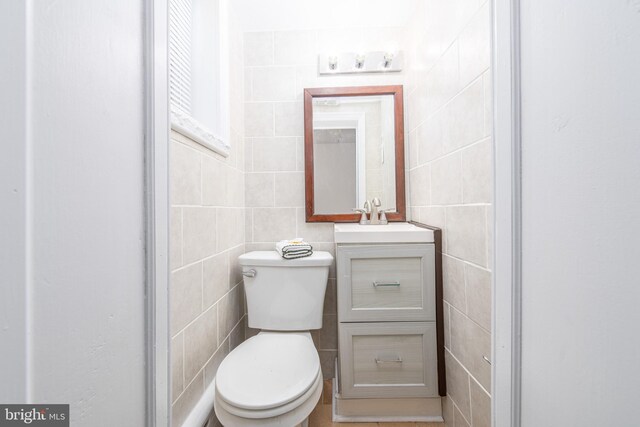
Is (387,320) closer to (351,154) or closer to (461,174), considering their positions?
(461,174)

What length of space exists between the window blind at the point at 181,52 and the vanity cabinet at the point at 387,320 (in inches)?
37.3

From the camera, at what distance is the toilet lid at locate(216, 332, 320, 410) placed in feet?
2.67

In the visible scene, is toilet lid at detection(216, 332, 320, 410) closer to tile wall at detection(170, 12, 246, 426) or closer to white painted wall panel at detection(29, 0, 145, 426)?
tile wall at detection(170, 12, 246, 426)

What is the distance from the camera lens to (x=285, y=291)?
1319 mm

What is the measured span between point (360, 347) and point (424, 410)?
1.39 feet

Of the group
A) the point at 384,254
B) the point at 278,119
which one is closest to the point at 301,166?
the point at 278,119

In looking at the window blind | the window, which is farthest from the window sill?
the window blind

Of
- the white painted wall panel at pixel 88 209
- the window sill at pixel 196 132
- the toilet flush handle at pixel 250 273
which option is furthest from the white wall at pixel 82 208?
the toilet flush handle at pixel 250 273

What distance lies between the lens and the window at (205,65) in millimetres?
1177

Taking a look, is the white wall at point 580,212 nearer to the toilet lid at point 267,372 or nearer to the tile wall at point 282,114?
the toilet lid at point 267,372

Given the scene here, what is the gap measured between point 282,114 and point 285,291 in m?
1.03

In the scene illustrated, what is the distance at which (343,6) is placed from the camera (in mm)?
1478

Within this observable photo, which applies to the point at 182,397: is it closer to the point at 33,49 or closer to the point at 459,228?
the point at 33,49

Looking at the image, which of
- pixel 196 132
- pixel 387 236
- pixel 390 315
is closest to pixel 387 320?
pixel 390 315
